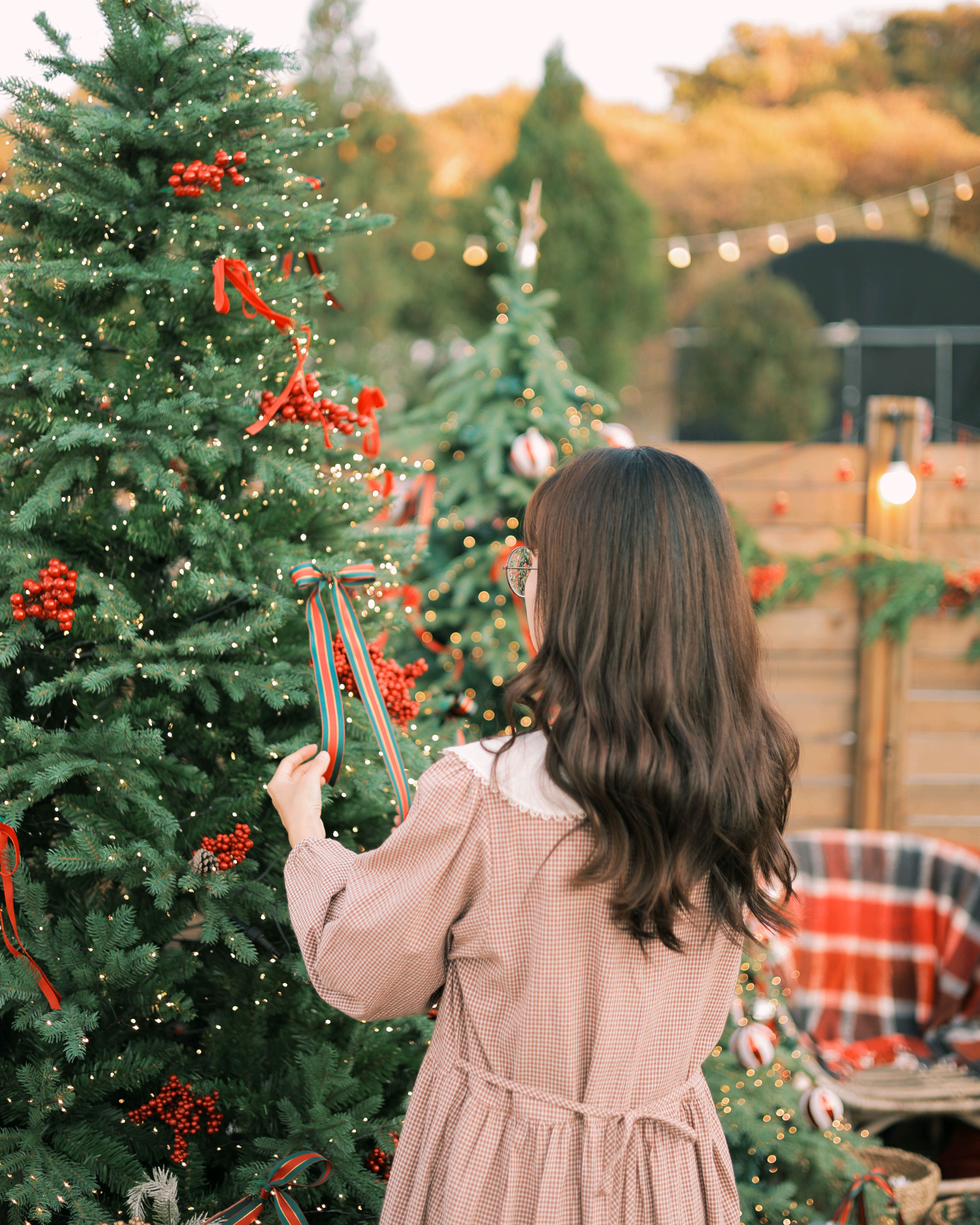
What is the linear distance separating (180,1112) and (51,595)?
2.50 ft

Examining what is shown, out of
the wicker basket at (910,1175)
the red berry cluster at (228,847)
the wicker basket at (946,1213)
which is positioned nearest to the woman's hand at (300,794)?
Result: the red berry cluster at (228,847)

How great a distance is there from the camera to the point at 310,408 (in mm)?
1442

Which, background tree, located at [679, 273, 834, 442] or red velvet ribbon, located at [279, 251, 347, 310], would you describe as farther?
background tree, located at [679, 273, 834, 442]

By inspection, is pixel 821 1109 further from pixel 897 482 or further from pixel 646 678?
pixel 897 482

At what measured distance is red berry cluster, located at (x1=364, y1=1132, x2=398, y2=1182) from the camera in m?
1.44

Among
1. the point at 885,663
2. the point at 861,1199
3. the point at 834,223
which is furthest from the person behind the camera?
the point at 834,223

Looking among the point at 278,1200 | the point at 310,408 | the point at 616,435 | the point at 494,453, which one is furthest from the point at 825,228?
the point at 278,1200

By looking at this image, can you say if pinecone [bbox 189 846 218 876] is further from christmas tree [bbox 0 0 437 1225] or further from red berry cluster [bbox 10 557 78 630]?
red berry cluster [bbox 10 557 78 630]

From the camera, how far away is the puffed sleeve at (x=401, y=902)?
3.02 ft

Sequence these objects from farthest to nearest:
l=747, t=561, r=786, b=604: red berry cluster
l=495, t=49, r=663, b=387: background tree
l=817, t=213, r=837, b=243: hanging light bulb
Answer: l=495, t=49, r=663, b=387: background tree
l=817, t=213, r=837, b=243: hanging light bulb
l=747, t=561, r=786, b=604: red berry cluster

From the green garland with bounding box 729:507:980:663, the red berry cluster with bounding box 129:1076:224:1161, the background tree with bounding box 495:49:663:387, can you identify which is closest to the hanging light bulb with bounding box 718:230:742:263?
the background tree with bounding box 495:49:663:387

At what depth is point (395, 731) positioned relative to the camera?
1.55m

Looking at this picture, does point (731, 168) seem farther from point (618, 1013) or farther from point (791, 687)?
point (618, 1013)

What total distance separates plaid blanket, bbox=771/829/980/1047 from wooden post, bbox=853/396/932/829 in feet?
1.81
